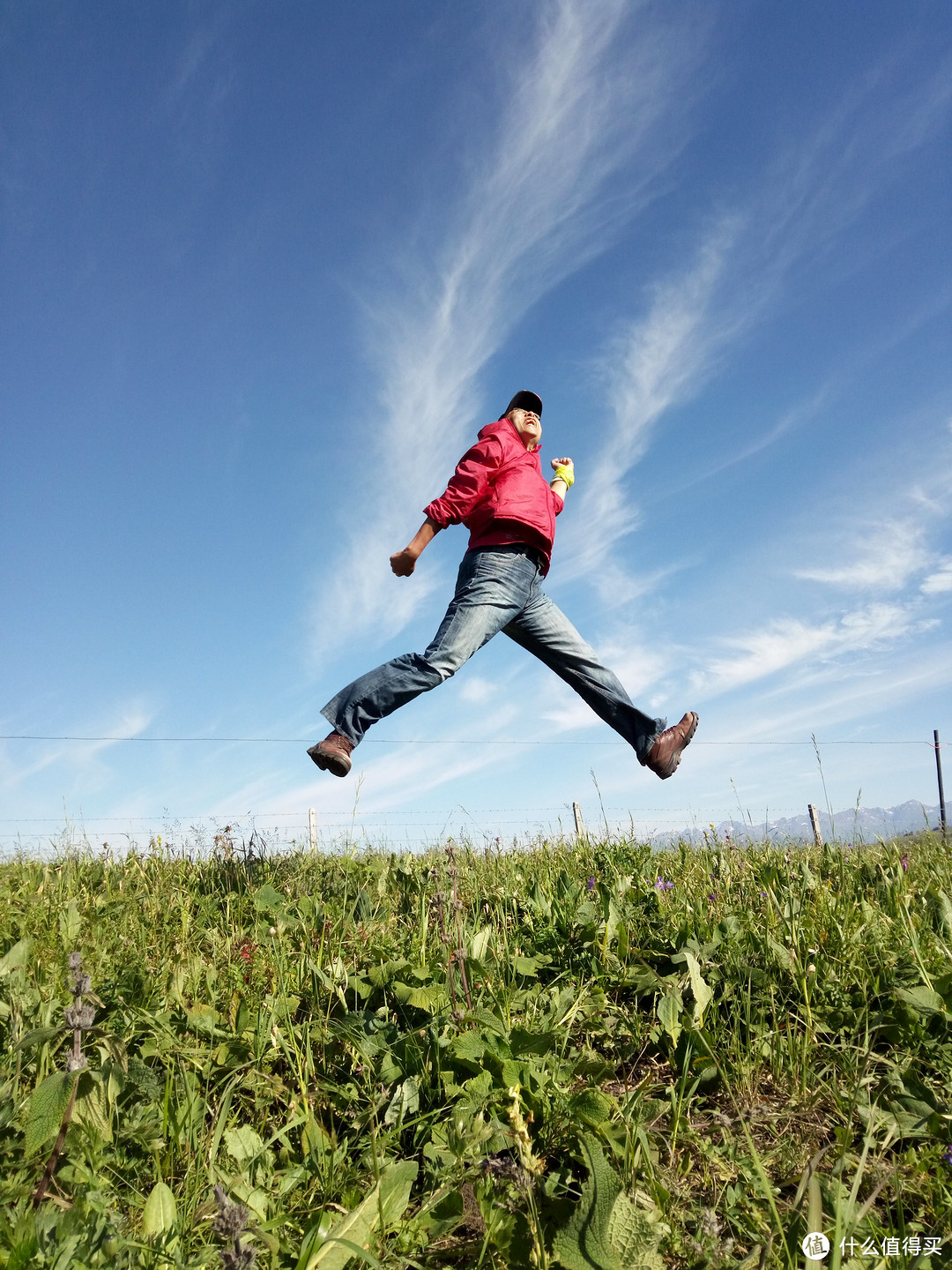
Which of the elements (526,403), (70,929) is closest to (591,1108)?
(70,929)

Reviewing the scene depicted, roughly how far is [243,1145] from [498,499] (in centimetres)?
352

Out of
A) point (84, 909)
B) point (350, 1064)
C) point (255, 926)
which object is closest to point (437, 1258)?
point (350, 1064)

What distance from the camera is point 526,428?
197 inches

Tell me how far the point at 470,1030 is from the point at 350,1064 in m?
0.40

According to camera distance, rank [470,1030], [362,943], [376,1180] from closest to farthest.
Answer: [376,1180], [470,1030], [362,943]

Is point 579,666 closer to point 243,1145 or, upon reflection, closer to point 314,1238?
point 243,1145

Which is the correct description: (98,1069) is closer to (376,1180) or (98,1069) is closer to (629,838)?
(376,1180)

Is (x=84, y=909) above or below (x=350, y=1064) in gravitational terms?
above

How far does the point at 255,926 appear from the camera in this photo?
9.46ft

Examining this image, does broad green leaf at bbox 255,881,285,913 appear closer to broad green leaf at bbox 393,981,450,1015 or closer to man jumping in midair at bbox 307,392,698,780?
man jumping in midair at bbox 307,392,698,780

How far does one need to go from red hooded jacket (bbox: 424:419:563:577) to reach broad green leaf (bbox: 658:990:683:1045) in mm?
2959

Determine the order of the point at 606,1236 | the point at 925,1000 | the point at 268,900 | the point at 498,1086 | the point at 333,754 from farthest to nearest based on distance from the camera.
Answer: the point at 333,754 < the point at 268,900 < the point at 925,1000 < the point at 498,1086 < the point at 606,1236

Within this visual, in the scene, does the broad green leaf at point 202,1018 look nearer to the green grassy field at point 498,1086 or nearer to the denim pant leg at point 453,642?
the green grassy field at point 498,1086

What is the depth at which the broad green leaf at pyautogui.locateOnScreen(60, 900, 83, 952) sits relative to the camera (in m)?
2.78
